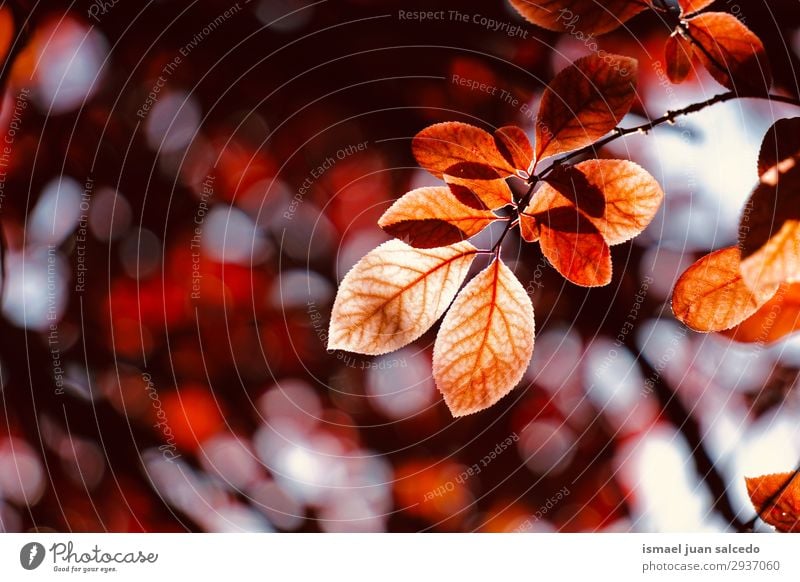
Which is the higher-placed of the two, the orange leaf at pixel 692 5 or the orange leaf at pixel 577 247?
the orange leaf at pixel 692 5

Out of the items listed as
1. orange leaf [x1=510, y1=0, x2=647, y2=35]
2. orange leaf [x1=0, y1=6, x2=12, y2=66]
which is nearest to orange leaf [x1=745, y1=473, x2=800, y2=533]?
orange leaf [x1=510, y1=0, x2=647, y2=35]

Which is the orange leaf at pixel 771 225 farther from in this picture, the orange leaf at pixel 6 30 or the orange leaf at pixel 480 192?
the orange leaf at pixel 6 30

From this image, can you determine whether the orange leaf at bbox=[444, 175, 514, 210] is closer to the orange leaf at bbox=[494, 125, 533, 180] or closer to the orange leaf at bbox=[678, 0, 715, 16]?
the orange leaf at bbox=[494, 125, 533, 180]

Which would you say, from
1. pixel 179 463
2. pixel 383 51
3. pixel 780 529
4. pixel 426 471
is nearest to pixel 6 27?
pixel 383 51

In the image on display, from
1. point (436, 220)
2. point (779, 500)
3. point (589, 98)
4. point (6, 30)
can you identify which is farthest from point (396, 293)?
point (6, 30)

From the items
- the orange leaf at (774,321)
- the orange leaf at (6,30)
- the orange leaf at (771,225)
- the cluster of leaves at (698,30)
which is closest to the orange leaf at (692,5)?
the cluster of leaves at (698,30)

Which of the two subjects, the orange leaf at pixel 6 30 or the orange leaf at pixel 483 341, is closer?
the orange leaf at pixel 483 341

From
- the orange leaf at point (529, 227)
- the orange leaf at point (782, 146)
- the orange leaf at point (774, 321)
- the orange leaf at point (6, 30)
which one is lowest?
the orange leaf at point (774, 321)
